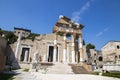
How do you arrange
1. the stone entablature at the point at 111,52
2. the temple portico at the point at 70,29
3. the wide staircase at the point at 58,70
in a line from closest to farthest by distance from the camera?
the wide staircase at the point at 58,70 → the temple portico at the point at 70,29 → the stone entablature at the point at 111,52

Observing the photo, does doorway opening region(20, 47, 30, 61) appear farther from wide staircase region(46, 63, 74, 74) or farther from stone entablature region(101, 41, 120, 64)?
stone entablature region(101, 41, 120, 64)

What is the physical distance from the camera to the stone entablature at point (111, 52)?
1698 inches

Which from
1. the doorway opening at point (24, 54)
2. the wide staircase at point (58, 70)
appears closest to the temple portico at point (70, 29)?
the wide staircase at point (58, 70)

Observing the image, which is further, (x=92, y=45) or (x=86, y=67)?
(x=92, y=45)

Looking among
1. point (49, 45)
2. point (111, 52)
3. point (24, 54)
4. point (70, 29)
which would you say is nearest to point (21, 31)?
point (24, 54)

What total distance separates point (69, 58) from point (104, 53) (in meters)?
22.4

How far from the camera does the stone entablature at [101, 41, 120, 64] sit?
141 ft

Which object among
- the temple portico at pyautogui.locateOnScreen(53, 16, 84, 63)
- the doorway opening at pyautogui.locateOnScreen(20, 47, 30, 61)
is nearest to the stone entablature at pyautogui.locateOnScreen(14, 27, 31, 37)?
the doorway opening at pyautogui.locateOnScreen(20, 47, 30, 61)

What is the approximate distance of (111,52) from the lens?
45094 millimetres

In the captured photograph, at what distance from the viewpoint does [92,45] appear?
189ft

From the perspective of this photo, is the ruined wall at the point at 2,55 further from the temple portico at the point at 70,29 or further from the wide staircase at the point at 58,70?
the temple portico at the point at 70,29

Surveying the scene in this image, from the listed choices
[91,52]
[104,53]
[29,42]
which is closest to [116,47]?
[104,53]

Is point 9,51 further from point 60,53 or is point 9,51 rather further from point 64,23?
point 64,23

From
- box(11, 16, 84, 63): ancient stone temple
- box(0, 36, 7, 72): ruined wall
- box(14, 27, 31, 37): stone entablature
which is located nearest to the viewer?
box(0, 36, 7, 72): ruined wall
